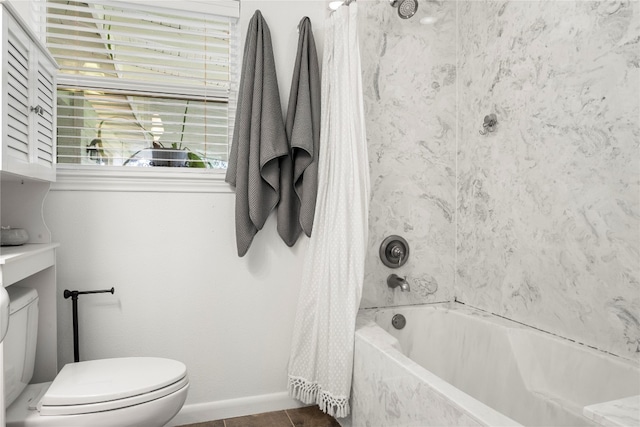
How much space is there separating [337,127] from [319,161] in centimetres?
20

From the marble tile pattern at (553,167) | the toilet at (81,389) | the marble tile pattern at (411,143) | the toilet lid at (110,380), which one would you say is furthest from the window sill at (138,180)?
the marble tile pattern at (553,167)

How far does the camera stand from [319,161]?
6.62 ft

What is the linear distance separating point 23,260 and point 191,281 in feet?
2.46

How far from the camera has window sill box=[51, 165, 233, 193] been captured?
186 cm

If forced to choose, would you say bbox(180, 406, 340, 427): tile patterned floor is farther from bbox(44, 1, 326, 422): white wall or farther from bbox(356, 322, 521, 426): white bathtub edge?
bbox(356, 322, 521, 426): white bathtub edge

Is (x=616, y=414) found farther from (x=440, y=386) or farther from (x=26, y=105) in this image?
(x=26, y=105)

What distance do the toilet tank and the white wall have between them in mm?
284

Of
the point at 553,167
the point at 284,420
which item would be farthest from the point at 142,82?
the point at 553,167

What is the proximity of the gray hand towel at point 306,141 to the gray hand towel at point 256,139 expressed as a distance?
0.05 meters

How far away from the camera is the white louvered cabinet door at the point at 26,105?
1.23m

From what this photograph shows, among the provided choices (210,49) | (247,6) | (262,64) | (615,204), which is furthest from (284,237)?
(615,204)

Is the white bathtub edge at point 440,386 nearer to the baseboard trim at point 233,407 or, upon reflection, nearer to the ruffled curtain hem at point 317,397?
the ruffled curtain hem at point 317,397

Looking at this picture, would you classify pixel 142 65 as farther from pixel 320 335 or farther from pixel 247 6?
pixel 320 335

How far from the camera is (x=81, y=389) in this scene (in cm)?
142
